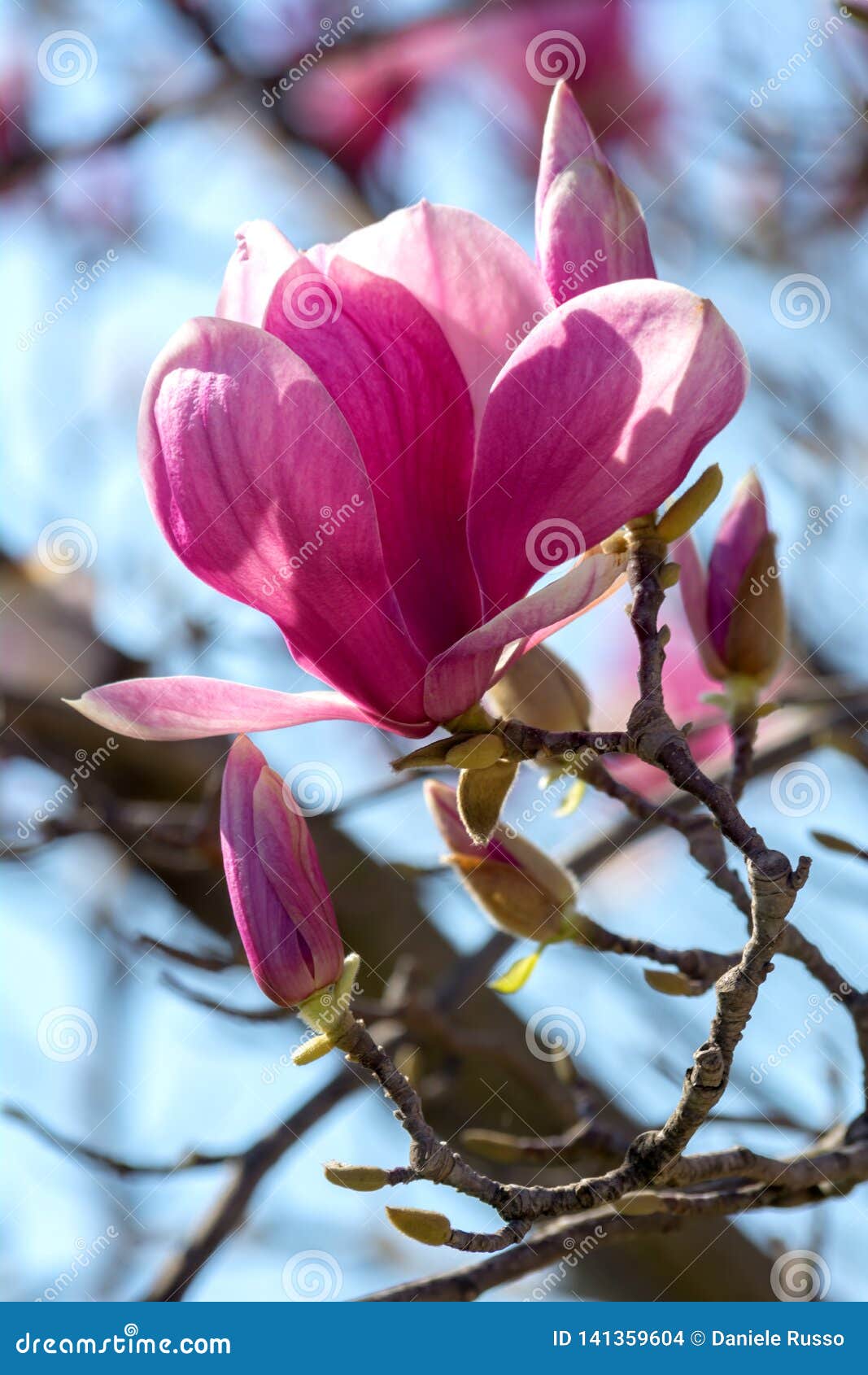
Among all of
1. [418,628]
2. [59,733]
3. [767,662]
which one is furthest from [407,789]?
[418,628]

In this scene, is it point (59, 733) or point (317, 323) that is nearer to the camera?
point (317, 323)

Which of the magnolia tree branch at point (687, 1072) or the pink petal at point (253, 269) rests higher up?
the pink petal at point (253, 269)

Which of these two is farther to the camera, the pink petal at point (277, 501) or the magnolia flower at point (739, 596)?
the magnolia flower at point (739, 596)

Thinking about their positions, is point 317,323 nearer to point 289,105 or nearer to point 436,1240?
point 436,1240

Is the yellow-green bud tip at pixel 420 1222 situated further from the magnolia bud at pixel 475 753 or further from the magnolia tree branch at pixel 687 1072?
the magnolia bud at pixel 475 753

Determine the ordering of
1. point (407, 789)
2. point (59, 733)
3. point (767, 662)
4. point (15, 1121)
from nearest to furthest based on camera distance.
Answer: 1. point (767, 662)
2. point (15, 1121)
3. point (407, 789)
4. point (59, 733)

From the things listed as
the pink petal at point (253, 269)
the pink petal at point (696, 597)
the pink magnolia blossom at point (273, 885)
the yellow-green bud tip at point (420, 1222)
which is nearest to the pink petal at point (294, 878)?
the pink magnolia blossom at point (273, 885)
